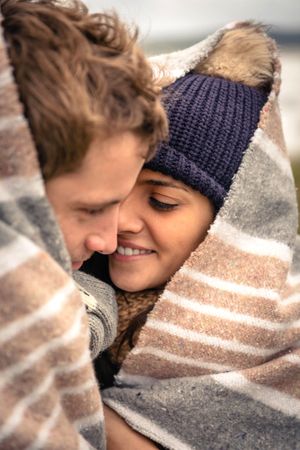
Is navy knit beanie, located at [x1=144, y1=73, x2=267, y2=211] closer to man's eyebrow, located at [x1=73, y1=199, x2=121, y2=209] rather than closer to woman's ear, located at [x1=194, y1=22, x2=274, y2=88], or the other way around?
woman's ear, located at [x1=194, y1=22, x2=274, y2=88]

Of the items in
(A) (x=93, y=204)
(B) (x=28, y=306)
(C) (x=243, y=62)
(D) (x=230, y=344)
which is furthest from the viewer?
(C) (x=243, y=62)

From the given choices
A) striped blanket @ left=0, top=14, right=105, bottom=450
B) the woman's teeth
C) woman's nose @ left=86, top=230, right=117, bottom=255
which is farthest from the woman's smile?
striped blanket @ left=0, top=14, right=105, bottom=450

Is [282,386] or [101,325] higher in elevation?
[101,325]

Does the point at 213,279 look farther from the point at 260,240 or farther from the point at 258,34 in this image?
the point at 258,34

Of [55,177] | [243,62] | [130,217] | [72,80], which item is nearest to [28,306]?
[55,177]

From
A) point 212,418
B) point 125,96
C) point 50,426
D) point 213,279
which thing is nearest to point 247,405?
point 212,418

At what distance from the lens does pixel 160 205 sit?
1.56 m

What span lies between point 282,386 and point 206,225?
1.23 ft

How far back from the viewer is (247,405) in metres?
1.51

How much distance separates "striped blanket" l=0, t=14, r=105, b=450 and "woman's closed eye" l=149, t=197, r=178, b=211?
46cm

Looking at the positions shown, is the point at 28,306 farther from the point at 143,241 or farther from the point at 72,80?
the point at 143,241

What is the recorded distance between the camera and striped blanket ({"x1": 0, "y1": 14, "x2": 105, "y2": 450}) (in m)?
1.03

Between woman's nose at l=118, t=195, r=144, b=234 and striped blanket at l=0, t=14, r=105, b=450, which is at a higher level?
striped blanket at l=0, t=14, r=105, b=450

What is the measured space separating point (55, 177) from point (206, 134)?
52 centimetres
